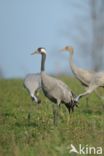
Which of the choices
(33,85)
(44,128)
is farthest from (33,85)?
(44,128)

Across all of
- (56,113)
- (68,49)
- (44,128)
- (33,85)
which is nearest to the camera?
(44,128)

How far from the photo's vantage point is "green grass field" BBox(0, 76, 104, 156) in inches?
405

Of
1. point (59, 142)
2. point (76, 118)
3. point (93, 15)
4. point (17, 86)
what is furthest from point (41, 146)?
point (93, 15)

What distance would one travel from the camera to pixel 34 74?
55.2ft

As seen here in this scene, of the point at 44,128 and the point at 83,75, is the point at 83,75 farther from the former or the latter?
the point at 44,128

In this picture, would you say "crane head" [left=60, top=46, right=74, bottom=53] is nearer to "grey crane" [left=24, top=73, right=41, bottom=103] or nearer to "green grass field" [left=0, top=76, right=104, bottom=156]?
"green grass field" [left=0, top=76, right=104, bottom=156]

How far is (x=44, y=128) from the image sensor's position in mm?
12664

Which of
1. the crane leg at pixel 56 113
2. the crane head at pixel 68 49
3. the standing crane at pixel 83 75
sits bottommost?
the standing crane at pixel 83 75

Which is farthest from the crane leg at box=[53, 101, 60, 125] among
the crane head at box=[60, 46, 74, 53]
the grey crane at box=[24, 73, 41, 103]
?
the crane head at box=[60, 46, 74, 53]

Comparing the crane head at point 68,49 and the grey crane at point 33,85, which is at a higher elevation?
the crane head at point 68,49

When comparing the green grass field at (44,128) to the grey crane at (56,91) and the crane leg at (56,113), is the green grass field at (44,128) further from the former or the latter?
the grey crane at (56,91)

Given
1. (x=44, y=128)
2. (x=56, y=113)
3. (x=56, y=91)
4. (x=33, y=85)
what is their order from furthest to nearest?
(x=33, y=85) < (x=56, y=91) < (x=56, y=113) < (x=44, y=128)

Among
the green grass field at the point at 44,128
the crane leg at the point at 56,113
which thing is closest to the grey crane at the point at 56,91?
the crane leg at the point at 56,113

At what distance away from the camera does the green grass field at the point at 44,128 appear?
1028cm
